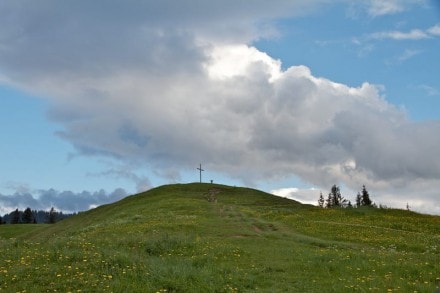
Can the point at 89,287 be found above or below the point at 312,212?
below

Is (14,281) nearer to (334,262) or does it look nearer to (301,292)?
(301,292)

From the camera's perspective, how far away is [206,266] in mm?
19344

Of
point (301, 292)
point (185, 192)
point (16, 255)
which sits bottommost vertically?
point (301, 292)

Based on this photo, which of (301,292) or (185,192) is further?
(185,192)

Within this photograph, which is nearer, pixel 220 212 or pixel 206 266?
pixel 206 266

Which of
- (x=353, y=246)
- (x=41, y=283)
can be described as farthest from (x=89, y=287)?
(x=353, y=246)

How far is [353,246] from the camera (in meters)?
29.3

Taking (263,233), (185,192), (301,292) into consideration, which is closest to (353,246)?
(263,233)

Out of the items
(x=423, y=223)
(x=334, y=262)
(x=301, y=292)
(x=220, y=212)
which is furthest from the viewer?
(x=220, y=212)

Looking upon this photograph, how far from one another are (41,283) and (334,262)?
38.5ft

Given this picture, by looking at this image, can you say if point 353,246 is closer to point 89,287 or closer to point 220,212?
point 89,287

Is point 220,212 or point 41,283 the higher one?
point 220,212

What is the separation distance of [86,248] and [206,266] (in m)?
5.80

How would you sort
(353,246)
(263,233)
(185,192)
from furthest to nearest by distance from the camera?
(185,192)
(263,233)
(353,246)
